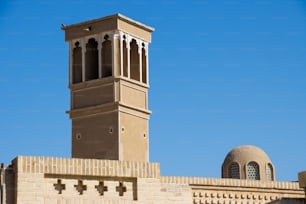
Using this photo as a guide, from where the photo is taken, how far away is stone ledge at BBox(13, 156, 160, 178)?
71.7ft

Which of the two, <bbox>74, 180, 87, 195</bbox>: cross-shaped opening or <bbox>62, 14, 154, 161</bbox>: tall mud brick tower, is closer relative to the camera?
<bbox>74, 180, 87, 195</bbox>: cross-shaped opening

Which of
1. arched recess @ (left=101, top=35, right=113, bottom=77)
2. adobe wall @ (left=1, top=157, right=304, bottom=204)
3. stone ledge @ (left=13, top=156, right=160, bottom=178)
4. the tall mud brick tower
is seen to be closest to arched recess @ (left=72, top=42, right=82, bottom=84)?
the tall mud brick tower

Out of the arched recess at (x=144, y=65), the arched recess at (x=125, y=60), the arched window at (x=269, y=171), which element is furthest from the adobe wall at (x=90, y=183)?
the arched window at (x=269, y=171)

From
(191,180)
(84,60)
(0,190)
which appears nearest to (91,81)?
(84,60)

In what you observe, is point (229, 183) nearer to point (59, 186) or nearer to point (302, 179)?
point (302, 179)

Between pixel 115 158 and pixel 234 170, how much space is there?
474 centimetres

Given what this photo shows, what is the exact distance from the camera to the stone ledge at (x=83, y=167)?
2187cm

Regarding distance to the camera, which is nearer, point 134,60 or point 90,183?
point 90,183

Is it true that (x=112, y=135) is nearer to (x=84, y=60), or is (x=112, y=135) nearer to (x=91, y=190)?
(x=84, y=60)

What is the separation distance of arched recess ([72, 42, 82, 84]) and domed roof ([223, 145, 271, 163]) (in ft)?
18.7

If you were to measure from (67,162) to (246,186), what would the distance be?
5.29 metres

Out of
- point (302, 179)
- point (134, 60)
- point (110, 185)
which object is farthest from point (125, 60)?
point (302, 179)

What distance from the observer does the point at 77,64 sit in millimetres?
30609

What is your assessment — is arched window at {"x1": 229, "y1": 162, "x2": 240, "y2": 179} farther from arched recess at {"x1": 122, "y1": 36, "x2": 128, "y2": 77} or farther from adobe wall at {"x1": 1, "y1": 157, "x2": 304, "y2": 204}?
adobe wall at {"x1": 1, "y1": 157, "x2": 304, "y2": 204}
